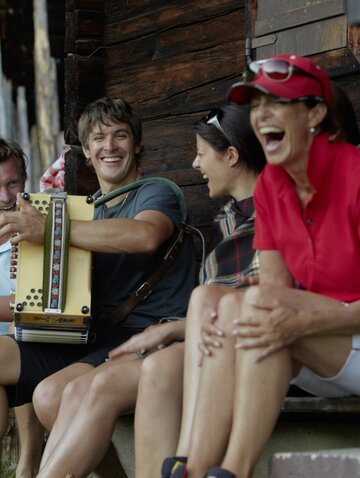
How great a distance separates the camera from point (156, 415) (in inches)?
146

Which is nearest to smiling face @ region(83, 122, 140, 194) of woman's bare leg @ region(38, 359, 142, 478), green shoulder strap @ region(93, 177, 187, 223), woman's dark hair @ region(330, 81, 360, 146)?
green shoulder strap @ region(93, 177, 187, 223)

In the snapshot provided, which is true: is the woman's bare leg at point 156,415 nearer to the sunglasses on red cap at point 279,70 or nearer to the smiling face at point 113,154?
the sunglasses on red cap at point 279,70

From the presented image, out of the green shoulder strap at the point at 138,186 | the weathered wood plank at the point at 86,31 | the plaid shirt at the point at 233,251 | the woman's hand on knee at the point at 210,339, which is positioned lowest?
the woman's hand on knee at the point at 210,339

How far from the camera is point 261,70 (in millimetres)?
3539

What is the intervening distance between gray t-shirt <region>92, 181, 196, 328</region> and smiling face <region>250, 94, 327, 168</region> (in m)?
1.22

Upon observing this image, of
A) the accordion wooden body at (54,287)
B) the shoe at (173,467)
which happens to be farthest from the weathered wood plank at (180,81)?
the shoe at (173,467)

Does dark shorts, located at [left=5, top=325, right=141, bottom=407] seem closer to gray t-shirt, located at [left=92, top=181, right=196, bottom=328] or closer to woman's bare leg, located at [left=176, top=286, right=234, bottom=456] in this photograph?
gray t-shirt, located at [left=92, top=181, right=196, bottom=328]

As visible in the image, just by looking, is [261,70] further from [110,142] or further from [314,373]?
[110,142]

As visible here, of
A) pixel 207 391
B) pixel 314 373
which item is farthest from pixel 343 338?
pixel 207 391

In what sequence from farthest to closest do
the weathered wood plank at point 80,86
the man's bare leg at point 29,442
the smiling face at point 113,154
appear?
the weathered wood plank at point 80,86 < the smiling face at point 113,154 < the man's bare leg at point 29,442

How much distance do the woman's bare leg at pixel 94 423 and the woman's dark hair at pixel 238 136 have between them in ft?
3.26

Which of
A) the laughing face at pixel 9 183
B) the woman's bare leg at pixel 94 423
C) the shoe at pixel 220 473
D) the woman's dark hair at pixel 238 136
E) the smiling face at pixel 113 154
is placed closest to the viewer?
the shoe at pixel 220 473

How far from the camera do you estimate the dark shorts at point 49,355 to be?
468cm

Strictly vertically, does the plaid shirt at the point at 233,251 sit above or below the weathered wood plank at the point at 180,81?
below
